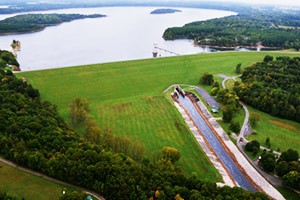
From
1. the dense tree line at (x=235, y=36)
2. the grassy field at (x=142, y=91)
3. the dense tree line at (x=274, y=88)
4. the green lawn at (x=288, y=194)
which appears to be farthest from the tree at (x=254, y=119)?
the dense tree line at (x=235, y=36)

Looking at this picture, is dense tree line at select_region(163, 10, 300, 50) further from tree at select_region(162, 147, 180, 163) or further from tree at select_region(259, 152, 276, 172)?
tree at select_region(162, 147, 180, 163)

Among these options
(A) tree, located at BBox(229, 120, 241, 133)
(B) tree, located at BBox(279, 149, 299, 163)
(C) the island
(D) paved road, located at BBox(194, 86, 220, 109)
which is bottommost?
(D) paved road, located at BBox(194, 86, 220, 109)

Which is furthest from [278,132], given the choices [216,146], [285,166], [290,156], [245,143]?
[285,166]

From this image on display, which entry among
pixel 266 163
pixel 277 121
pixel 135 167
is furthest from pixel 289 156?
pixel 135 167

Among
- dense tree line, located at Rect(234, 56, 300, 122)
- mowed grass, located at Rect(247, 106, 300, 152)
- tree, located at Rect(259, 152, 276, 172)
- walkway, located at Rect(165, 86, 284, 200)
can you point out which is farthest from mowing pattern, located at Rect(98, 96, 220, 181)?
dense tree line, located at Rect(234, 56, 300, 122)

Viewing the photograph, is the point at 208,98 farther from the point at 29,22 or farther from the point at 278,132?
the point at 29,22

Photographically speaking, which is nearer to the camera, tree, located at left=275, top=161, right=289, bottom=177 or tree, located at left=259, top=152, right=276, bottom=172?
tree, located at left=275, top=161, right=289, bottom=177

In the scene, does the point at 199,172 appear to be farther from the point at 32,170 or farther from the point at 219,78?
the point at 219,78
